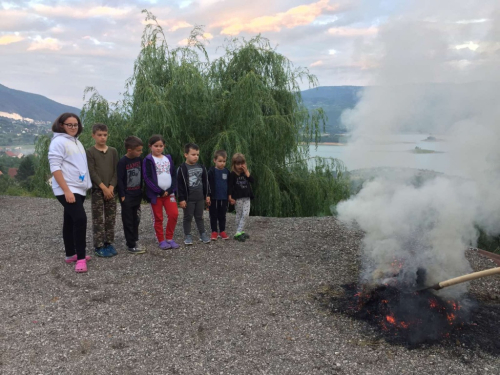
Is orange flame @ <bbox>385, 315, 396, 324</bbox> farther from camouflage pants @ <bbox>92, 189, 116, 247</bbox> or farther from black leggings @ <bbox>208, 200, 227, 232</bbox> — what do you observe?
camouflage pants @ <bbox>92, 189, 116, 247</bbox>

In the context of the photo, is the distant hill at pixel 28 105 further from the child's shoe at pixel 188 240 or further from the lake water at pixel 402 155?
the lake water at pixel 402 155

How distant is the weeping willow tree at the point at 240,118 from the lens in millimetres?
9305

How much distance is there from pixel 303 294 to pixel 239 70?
815cm

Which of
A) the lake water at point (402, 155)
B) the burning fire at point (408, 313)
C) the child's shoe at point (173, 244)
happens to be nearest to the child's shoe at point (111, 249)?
the child's shoe at point (173, 244)

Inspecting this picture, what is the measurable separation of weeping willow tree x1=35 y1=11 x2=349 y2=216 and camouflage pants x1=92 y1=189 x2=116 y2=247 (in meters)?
4.16

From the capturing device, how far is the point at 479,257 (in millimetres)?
5586

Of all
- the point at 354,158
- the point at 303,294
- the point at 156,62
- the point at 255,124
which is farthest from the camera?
the point at 156,62

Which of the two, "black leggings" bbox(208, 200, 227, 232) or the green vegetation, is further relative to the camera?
the green vegetation

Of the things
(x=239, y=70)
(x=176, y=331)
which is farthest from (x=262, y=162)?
(x=176, y=331)

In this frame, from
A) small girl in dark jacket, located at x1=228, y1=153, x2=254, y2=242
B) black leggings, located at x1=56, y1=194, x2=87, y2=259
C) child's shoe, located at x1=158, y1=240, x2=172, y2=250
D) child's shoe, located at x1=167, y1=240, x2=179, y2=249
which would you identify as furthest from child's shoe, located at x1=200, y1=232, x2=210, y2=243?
black leggings, located at x1=56, y1=194, x2=87, y2=259

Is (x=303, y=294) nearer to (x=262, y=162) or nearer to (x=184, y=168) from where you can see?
(x=184, y=168)

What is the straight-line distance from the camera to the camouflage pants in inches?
199

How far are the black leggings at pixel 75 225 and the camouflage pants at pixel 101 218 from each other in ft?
0.98

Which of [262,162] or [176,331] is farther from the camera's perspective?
[262,162]
